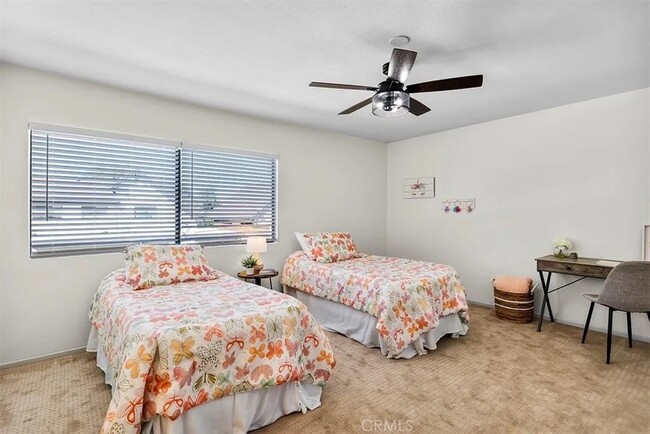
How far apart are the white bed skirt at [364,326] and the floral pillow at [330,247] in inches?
20.3

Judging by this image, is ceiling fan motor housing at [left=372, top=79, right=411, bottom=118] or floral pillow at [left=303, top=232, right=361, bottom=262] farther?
floral pillow at [left=303, top=232, right=361, bottom=262]

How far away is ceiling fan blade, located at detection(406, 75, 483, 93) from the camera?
7.18 feet

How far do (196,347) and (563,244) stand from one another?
3.74m

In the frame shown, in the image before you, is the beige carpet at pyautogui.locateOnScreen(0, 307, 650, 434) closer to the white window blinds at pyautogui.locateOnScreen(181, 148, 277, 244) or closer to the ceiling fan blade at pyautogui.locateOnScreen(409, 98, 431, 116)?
the white window blinds at pyautogui.locateOnScreen(181, 148, 277, 244)

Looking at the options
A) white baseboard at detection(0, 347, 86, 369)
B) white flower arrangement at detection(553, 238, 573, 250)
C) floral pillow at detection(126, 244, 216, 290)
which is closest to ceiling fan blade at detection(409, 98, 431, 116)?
white flower arrangement at detection(553, 238, 573, 250)

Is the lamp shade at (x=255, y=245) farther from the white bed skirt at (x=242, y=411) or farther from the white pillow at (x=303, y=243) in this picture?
the white bed skirt at (x=242, y=411)

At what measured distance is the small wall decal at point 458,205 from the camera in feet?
14.9

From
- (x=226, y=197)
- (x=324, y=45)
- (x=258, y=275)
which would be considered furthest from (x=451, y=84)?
(x=226, y=197)

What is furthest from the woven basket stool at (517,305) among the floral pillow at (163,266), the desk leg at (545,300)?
the floral pillow at (163,266)

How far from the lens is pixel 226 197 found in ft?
13.1

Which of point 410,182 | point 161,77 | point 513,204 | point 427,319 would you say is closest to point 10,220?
point 161,77

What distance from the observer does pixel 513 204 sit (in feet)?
13.5

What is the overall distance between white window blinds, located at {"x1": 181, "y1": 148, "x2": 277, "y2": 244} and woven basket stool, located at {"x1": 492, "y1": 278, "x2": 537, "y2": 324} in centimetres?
287

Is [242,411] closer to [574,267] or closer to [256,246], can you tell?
[256,246]
